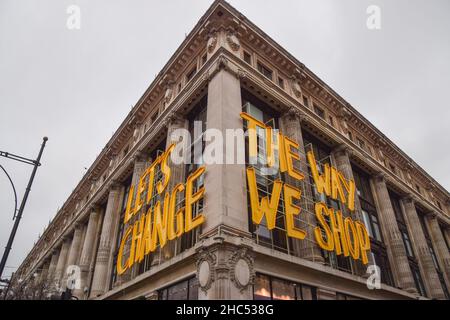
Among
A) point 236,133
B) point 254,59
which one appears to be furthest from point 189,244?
point 254,59

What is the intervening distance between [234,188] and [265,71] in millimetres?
14801

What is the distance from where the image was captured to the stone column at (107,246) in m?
28.2

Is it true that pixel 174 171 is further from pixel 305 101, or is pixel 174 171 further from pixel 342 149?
pixel 342 149

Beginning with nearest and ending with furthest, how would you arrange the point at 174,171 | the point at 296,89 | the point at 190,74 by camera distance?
the point at 174,171
the point at 190,74
the point at 296,89

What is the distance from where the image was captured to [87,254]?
115 feet

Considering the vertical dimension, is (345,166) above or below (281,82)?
below

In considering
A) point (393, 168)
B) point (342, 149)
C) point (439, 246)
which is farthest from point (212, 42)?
point (439, 246)

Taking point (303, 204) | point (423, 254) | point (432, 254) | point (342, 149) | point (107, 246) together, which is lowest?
point (423, 254)

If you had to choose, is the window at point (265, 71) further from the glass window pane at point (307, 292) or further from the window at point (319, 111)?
the glass window pane at point (307, 292)

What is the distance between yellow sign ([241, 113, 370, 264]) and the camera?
1728 centimetres

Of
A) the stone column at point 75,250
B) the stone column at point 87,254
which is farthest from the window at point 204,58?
the stone column at point 75,250

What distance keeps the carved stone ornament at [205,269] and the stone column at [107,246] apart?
17253 mm
